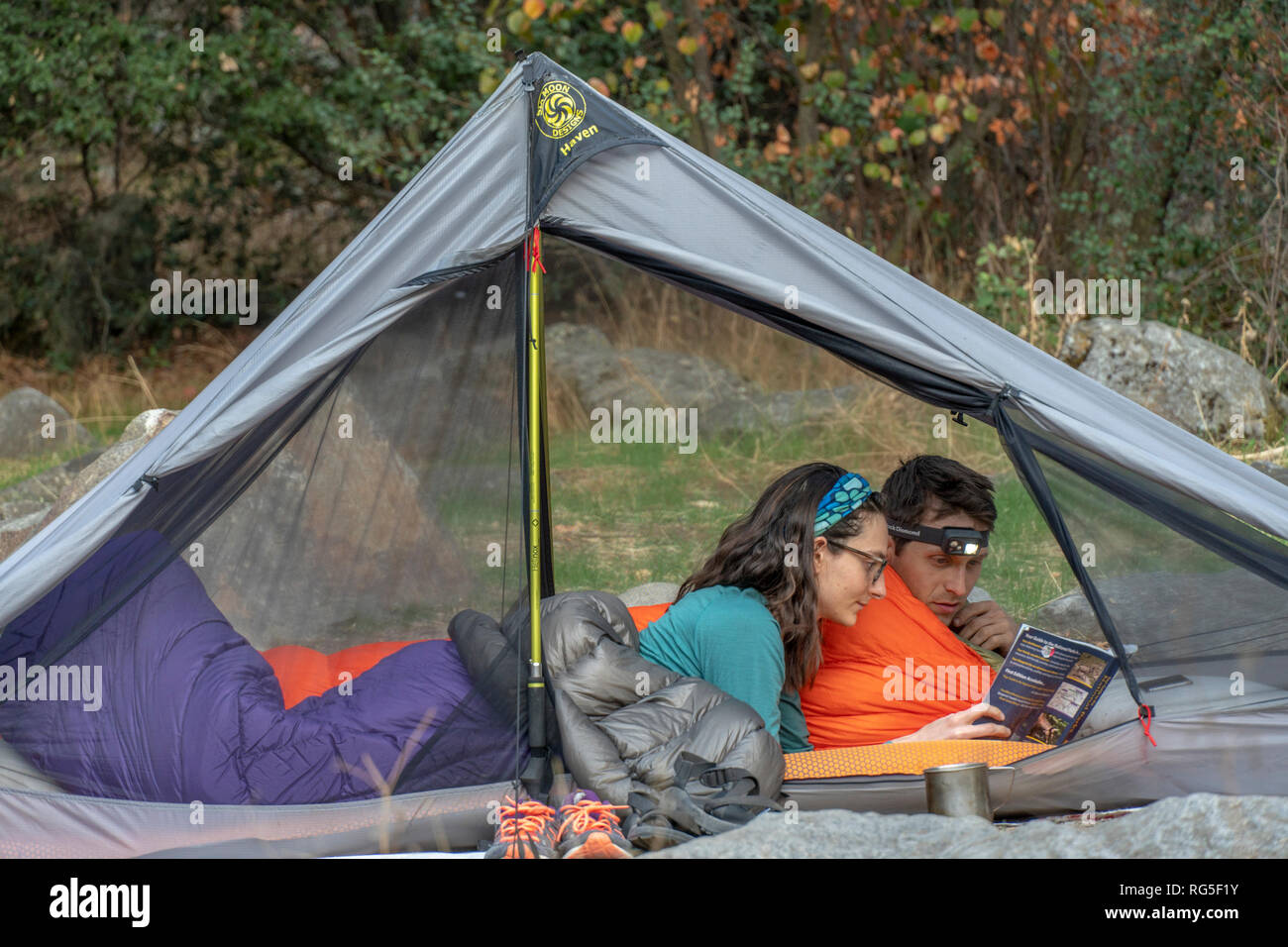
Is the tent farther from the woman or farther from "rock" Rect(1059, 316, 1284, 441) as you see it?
"rock" Rect(1059, 316, 1284, 441)

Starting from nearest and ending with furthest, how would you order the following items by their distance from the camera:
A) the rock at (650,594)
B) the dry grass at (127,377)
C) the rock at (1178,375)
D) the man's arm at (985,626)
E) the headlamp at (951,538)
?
the headlamp at (951,538), the man's arm at (985,626), the rock at (650,594), the rock at (1178,375), the dry grass at (127,377)

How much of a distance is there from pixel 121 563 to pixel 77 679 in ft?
0.85

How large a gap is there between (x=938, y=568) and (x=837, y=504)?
0.60 m

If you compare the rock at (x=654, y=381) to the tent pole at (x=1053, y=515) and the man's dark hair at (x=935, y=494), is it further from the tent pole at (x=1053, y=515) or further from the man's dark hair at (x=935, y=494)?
the tent pole at (x=1053, y=515)

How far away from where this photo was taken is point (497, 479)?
2982 millimetres

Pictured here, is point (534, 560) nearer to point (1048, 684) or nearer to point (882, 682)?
point (882, 682)

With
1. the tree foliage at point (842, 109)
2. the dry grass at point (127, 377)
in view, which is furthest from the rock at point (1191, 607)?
the dry grass at point (127, 377)

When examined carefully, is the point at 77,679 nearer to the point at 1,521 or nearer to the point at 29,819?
the point at 29,819

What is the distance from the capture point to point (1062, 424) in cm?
271

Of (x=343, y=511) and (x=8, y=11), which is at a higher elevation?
(x=8, y=11)

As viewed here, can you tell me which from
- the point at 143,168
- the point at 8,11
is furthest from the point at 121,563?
the point at 143,168

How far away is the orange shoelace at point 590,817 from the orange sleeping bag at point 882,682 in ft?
2.22

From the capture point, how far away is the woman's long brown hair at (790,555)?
2920 millimetres

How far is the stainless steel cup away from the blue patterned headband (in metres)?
0.58
